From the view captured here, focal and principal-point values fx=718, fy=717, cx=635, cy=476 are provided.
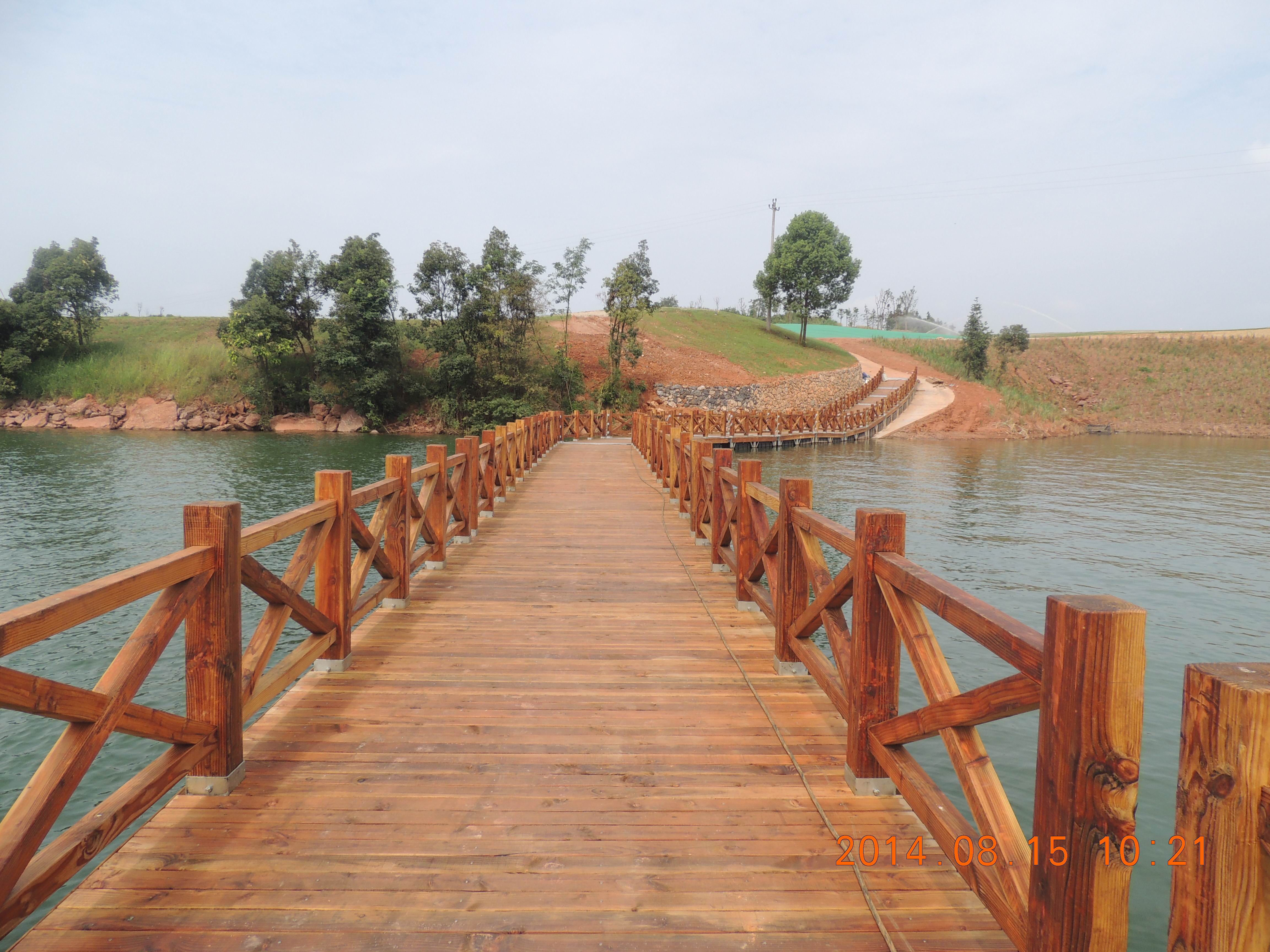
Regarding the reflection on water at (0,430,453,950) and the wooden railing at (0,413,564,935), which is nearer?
the wooden railing at (0,413,564,935)

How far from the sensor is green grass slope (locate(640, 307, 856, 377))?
44469 millimetres

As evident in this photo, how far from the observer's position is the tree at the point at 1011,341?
156 ft

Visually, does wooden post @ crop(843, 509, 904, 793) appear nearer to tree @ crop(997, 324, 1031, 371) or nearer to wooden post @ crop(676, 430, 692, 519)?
wooden post @ crop(676, 430, 692, 519)

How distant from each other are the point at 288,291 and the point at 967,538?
36455mm

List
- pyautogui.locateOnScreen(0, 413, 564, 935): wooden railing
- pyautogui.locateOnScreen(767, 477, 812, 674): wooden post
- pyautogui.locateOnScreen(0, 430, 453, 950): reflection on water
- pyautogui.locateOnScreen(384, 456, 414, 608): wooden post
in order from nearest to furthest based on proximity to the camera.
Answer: pyautogui.locateOnScreen(0, 413, 564, 935): wooden railing → pyautogui.locateOnScreen(767, 477, 812, 674): wooden post → pyautogui.locateOnScreen(384, 456, 414, 608): wooden post → pyautogui.locateOnScreen(0, 430, 453, 950): reflection on water

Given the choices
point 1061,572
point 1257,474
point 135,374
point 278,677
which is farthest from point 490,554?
point 135,374

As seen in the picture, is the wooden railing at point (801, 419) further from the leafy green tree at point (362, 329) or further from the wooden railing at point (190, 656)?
the wooden railing at point (190, 656)

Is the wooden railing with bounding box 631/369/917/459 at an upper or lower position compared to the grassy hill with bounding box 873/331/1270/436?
lower

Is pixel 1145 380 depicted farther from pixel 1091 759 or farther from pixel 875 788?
pixel 1091 759

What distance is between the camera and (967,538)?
1247 centimetres

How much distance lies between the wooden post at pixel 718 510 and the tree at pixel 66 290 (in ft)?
152

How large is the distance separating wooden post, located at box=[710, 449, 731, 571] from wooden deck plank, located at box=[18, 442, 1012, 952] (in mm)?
1904

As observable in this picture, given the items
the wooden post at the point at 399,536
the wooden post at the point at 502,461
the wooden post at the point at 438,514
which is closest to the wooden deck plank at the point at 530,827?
the wooden post at the point at 399,536

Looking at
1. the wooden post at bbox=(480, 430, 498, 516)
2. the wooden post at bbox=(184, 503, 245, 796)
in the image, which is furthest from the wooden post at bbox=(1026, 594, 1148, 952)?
the wooden post at bbox=(480, 430, 498, 516)
